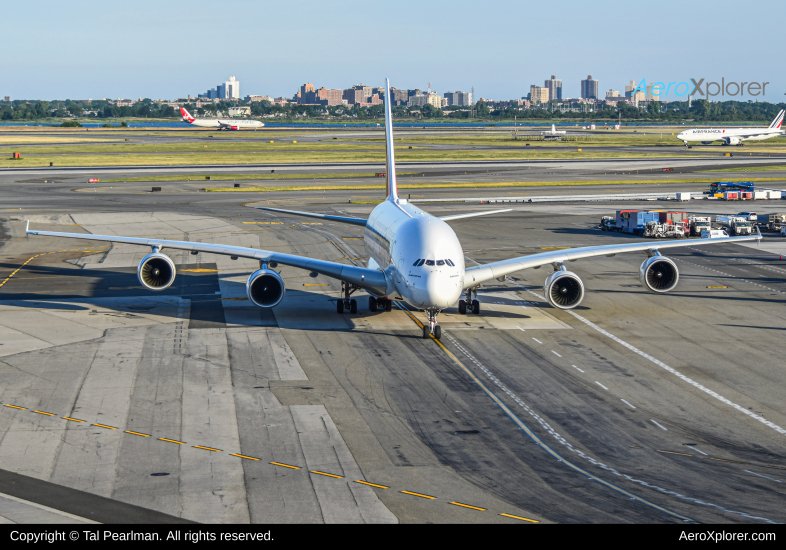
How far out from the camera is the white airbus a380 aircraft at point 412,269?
112 feet

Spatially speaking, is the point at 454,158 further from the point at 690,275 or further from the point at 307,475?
the point at 307,475

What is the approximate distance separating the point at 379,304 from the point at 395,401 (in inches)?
551

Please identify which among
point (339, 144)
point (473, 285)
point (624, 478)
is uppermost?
point (339, 144)

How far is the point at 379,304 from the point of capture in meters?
42.0

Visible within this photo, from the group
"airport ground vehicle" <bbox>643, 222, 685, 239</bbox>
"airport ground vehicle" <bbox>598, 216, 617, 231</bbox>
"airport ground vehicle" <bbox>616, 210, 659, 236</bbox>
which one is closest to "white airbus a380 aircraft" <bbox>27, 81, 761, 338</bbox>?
"airport ground vehicle" <bbox>643, 222, 685, 239</bbox>

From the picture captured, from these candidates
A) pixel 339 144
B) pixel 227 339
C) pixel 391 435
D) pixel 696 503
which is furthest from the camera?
pixel 339 144

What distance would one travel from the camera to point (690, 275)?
51.8 m

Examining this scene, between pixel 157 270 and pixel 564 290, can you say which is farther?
pixel 157 270

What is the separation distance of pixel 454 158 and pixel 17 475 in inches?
5462

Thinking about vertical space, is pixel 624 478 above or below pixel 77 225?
below

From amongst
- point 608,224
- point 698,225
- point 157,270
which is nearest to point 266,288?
point 157,270

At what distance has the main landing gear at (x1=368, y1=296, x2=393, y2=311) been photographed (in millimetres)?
41719

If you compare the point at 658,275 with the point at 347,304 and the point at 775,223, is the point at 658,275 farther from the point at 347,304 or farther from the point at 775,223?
the point at 775,223

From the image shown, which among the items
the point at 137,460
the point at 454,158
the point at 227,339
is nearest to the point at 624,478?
the point at 137,460
